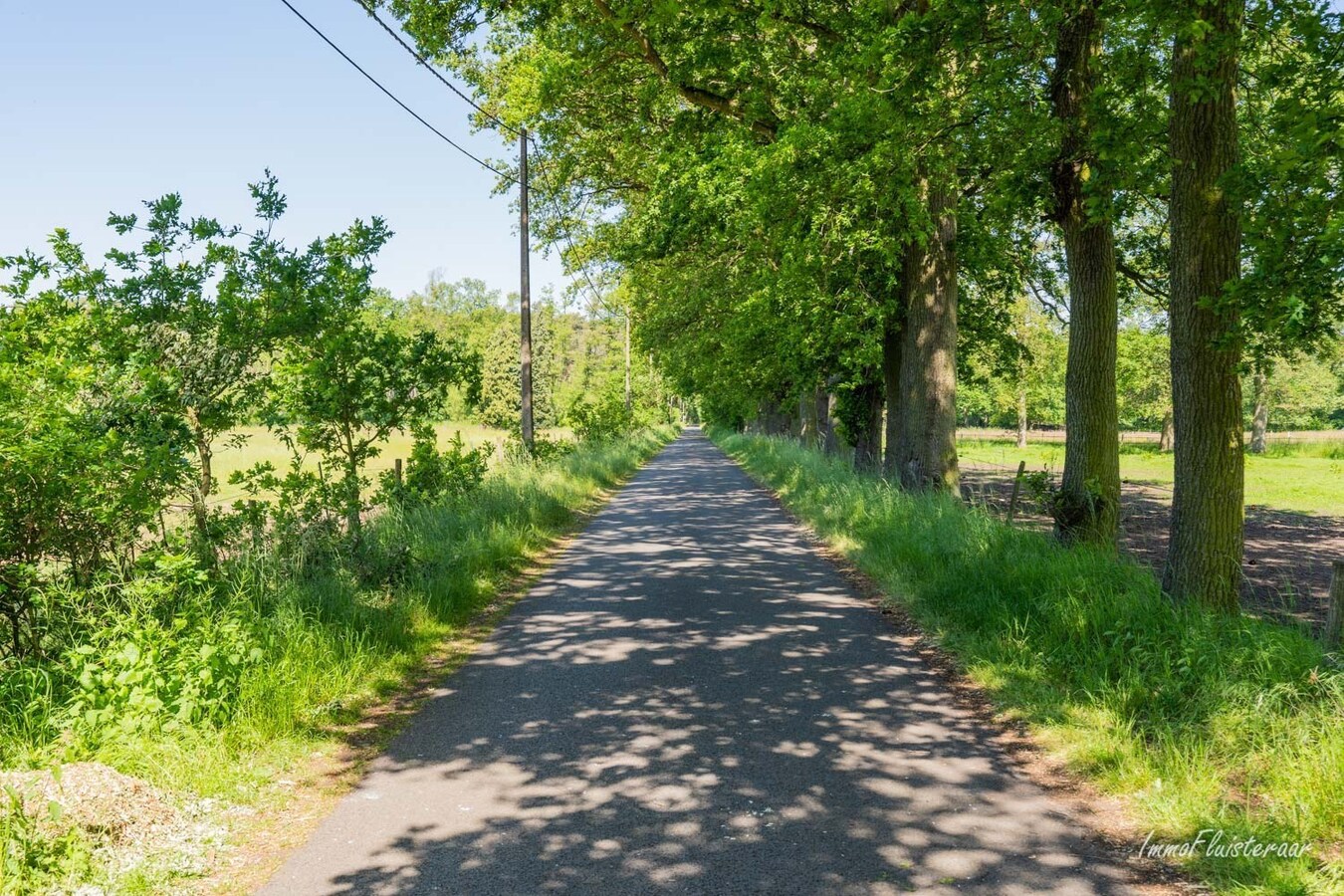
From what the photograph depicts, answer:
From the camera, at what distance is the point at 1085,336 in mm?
9391

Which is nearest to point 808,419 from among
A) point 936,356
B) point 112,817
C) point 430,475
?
point 936,356

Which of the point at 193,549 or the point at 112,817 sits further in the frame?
the point at 193,549

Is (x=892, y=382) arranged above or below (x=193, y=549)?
above

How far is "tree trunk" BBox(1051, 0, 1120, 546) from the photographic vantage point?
9188 millimetres

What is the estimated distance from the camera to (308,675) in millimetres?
6176

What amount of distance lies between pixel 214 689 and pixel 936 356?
38.3 feet

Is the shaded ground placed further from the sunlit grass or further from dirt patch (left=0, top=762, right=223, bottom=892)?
dirt patch (left=0, top=762, right=223, bottom=892)

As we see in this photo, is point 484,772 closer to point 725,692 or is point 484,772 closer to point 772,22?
point 725,692

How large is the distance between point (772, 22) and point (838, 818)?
449 inches

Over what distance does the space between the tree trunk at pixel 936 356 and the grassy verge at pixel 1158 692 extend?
4.98m

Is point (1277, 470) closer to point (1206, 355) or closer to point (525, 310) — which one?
point (525, 310)

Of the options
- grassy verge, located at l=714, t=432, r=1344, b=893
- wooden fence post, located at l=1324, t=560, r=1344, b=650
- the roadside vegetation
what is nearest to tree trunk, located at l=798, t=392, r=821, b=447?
the roadside vegetation

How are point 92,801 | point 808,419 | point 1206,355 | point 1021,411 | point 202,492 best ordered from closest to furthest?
point 92,801, point 1206,355, point 202,492, point 808,419, point 1021,411

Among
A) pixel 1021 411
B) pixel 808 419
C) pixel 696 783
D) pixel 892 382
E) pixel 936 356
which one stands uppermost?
pixel 936 356
